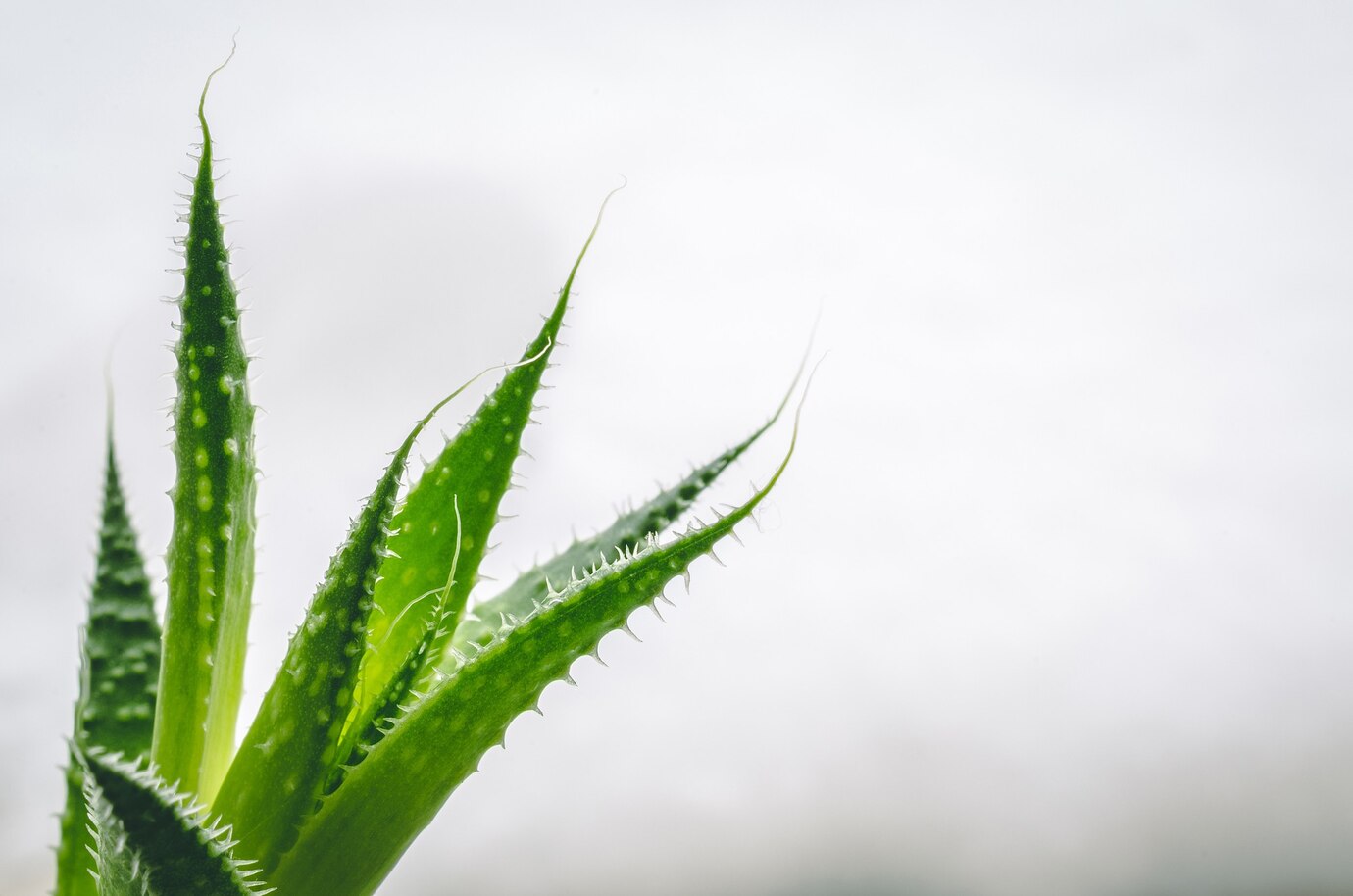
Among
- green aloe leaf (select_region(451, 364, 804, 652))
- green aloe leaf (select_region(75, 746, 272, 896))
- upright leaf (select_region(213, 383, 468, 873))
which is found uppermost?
green aloe leaf (select_region(451, 364, 804, 652))

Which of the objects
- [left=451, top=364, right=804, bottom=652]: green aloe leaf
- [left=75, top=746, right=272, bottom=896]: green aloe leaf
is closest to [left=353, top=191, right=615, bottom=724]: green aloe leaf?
[left=451, top=364, right=804, bottom=652]: green aloe leaf

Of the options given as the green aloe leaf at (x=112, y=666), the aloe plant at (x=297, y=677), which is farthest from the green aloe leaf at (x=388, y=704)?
the green aloe leaf at (x=112, y=666)

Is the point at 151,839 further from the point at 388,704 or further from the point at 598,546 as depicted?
the point at 598,546

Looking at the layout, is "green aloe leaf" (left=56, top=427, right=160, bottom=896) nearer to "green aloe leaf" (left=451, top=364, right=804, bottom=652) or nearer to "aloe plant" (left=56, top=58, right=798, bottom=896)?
"aloe plant" (left=56, top=58, right=798, bottom=896)

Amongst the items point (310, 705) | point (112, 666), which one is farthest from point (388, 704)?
point (112, 666)

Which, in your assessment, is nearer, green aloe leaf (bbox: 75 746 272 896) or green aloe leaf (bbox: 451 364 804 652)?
green aloe leaf (bbox: 75 746 272 896)

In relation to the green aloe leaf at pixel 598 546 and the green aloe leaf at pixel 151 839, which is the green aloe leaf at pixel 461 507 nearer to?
the green aloe leaf at pixel 598 546

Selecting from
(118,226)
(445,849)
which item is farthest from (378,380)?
(445,849)
